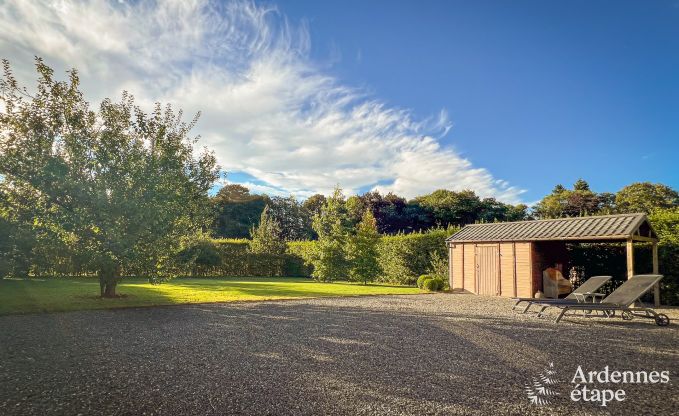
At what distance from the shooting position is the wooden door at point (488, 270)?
55.2 feet

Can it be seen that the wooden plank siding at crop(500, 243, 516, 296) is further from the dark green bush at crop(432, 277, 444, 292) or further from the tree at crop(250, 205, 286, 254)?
the tree at crop(250, 205, 286, 254)

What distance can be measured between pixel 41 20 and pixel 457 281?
18798 millimetres

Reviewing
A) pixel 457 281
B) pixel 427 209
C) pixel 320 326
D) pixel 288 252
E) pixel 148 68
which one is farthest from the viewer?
pixel 427 209

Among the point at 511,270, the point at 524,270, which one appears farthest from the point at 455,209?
the point at 524,270

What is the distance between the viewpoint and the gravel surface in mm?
4012

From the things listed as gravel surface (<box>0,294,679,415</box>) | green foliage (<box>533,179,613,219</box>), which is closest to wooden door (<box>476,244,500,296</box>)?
gravel surface (<box>0,294,679,415</box>)

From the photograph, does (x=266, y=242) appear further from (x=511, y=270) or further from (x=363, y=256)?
(x=511, y=270)

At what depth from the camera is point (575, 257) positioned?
17297 millimetres

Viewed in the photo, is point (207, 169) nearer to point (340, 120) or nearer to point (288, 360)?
point (340, 120)

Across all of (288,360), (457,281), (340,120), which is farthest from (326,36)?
(457,281)

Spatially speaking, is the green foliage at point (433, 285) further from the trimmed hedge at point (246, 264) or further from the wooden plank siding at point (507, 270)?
the trimmed hedge at point (246, 264)

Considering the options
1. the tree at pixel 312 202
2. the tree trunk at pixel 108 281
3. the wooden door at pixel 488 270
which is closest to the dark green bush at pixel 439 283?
the wooden door at pixel 488 270

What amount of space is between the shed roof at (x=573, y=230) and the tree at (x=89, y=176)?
1414cm

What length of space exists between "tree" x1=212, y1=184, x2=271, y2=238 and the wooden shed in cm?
3560
